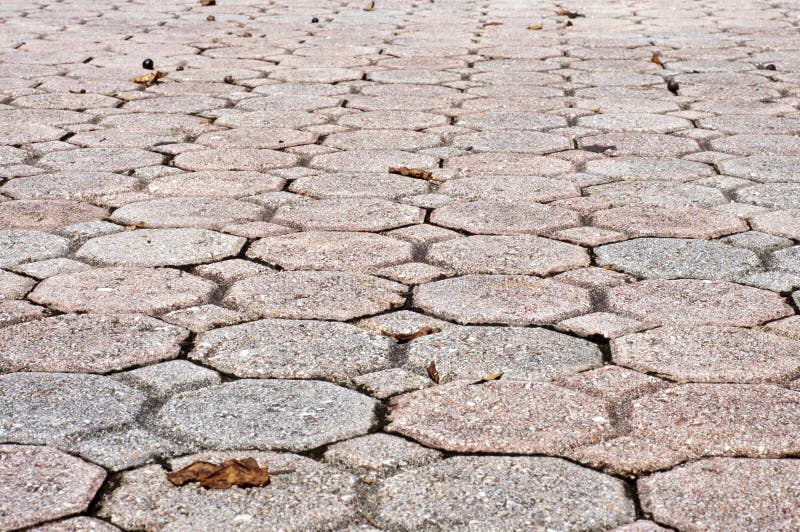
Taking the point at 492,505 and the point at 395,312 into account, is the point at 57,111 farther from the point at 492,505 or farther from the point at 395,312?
the point at 492,505

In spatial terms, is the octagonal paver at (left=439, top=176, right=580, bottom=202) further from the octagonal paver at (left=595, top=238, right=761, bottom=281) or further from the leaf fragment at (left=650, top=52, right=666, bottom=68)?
the leaf fragment at (left=650, top=52, right=666, bottom=68)

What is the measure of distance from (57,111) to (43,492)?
3090 millimetres

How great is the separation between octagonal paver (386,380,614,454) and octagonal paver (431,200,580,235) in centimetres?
96

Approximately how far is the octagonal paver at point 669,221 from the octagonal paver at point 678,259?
61mm

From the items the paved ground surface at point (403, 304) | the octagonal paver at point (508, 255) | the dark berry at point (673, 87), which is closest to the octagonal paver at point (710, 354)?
the paved ground surface at point (403, 304)

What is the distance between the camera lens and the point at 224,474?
158 centimetres

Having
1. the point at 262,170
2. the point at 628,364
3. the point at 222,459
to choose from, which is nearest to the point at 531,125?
the point at 262,170

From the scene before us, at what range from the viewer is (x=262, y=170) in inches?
135

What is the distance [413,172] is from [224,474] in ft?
6.30

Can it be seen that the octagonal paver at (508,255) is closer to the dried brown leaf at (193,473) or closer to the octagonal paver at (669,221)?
the octagonal paver at (669,221)

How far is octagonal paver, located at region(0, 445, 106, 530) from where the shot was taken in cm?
148

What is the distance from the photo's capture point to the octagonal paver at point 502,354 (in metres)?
1.97

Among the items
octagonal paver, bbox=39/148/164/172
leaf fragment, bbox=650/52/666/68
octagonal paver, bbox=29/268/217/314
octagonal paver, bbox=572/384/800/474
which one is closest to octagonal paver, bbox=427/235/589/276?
octagonal paver, bbox=29/268/217/314

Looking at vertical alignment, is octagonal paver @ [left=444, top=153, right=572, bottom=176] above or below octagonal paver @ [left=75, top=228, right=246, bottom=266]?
below
